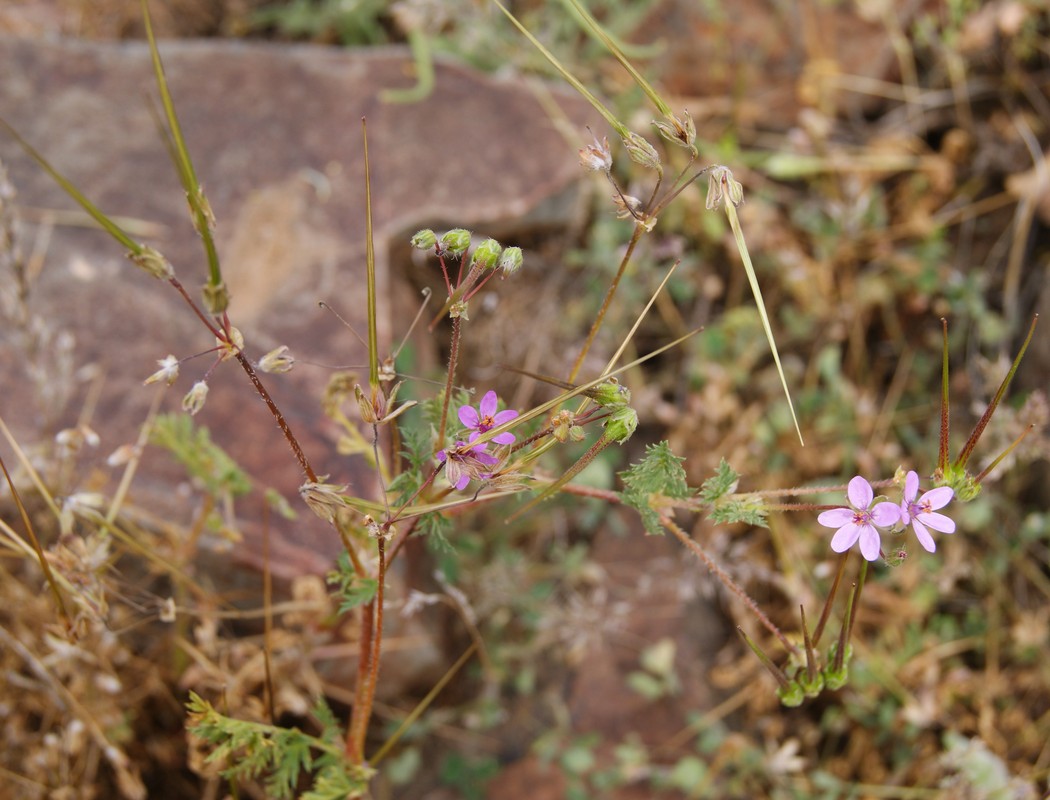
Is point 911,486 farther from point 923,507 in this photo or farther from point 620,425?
point 620,425

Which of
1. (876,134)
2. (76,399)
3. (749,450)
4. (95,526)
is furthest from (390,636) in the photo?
(876,134)

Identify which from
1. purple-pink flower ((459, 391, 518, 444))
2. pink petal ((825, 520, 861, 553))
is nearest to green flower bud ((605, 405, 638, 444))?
purple-pink flower ((459, 391, 518, 444))

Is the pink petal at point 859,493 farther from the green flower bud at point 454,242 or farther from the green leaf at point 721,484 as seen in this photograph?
the green flower bud at point 454,242

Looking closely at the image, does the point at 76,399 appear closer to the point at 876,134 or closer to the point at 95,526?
the point at 95,526

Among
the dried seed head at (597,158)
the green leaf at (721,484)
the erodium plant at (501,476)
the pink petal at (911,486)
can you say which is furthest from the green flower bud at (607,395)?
the pink petal at (911,486)

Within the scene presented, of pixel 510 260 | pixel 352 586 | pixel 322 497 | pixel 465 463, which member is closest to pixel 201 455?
pixel 352 586

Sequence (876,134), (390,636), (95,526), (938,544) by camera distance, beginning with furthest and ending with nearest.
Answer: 1. (876,134)
2. (938,544)
3. (390,636)
4. (95,526)
